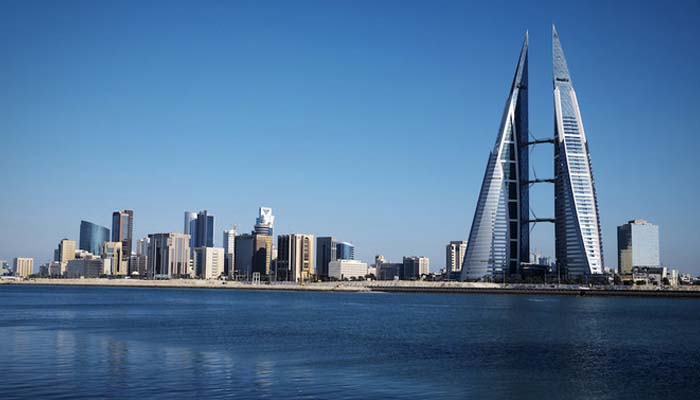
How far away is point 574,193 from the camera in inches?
7338

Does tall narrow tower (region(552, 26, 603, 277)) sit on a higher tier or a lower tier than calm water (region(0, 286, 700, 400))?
higher

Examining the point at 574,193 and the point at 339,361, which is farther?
the point at 574,193

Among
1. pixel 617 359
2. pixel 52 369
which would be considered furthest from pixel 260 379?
pixel 617 359

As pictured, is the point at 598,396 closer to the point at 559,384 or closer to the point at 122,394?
the point at 559,384

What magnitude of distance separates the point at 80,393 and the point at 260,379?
804 centimetres

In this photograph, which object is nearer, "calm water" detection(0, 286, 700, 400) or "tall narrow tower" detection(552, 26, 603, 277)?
"calm water" detection(0, 286, 700, 400)

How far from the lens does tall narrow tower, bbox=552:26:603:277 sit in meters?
188

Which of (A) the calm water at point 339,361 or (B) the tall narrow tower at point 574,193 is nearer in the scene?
(A) the calm water at point 339,361

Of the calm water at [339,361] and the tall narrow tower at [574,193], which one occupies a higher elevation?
the tall narrow tower at [574,193]

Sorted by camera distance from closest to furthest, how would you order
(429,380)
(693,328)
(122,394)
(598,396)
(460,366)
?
(122,394) < (598,396) < (429,380) < (460,366) < (693,328)

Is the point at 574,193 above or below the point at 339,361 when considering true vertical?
above

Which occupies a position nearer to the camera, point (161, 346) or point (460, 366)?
point (460, 366)

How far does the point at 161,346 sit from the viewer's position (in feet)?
159

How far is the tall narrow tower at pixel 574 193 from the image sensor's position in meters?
188
